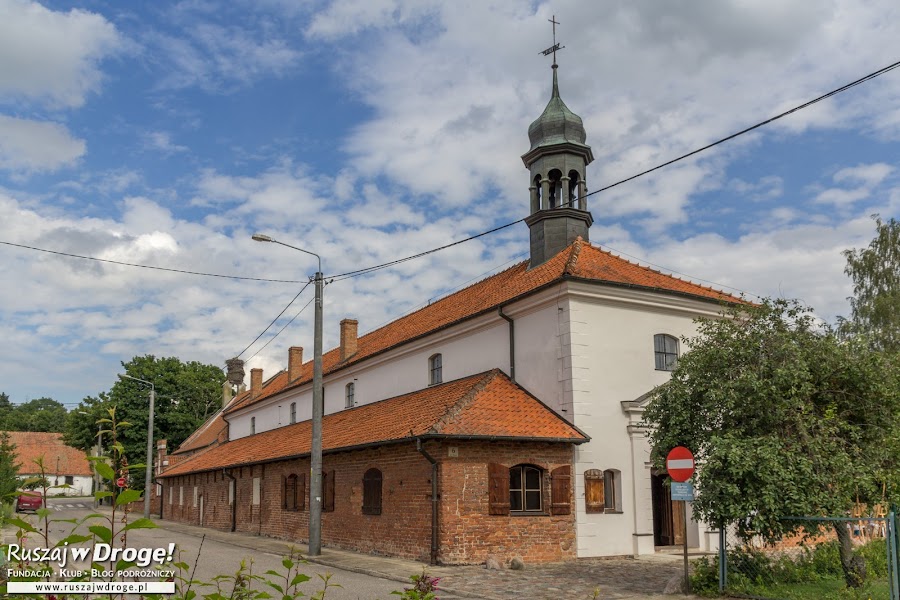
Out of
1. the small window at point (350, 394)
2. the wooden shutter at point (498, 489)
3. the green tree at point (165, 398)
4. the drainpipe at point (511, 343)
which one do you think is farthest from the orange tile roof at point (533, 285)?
the green tree at point (165, 398)

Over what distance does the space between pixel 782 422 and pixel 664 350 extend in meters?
7.81

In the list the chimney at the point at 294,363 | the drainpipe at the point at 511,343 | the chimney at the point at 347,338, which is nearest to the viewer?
the drainpipe at the point at 511,343

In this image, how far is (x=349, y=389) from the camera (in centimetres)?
2994

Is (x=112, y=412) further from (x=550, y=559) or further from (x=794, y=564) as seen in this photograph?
(x=550, y=559)

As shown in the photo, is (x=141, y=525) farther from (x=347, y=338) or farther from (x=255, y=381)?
(x=255, y=381)

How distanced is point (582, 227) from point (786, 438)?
1161 cm

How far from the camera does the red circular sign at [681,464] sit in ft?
41.2

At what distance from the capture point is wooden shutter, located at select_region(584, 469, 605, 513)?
59.9ft

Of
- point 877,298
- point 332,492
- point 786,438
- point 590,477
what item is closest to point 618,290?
point 590,477

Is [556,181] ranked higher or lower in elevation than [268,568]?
higher

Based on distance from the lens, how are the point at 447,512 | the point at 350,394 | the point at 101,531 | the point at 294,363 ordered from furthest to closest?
the point at 294,363
the point at 350,394
the point at 447,512
the point at 101,531

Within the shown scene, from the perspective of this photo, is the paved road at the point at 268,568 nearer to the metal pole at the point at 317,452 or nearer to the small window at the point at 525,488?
the metal pole at the point at 317,452

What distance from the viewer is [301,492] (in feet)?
81.2

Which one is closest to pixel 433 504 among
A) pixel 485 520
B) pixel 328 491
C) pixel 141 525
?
pixel 485 520
